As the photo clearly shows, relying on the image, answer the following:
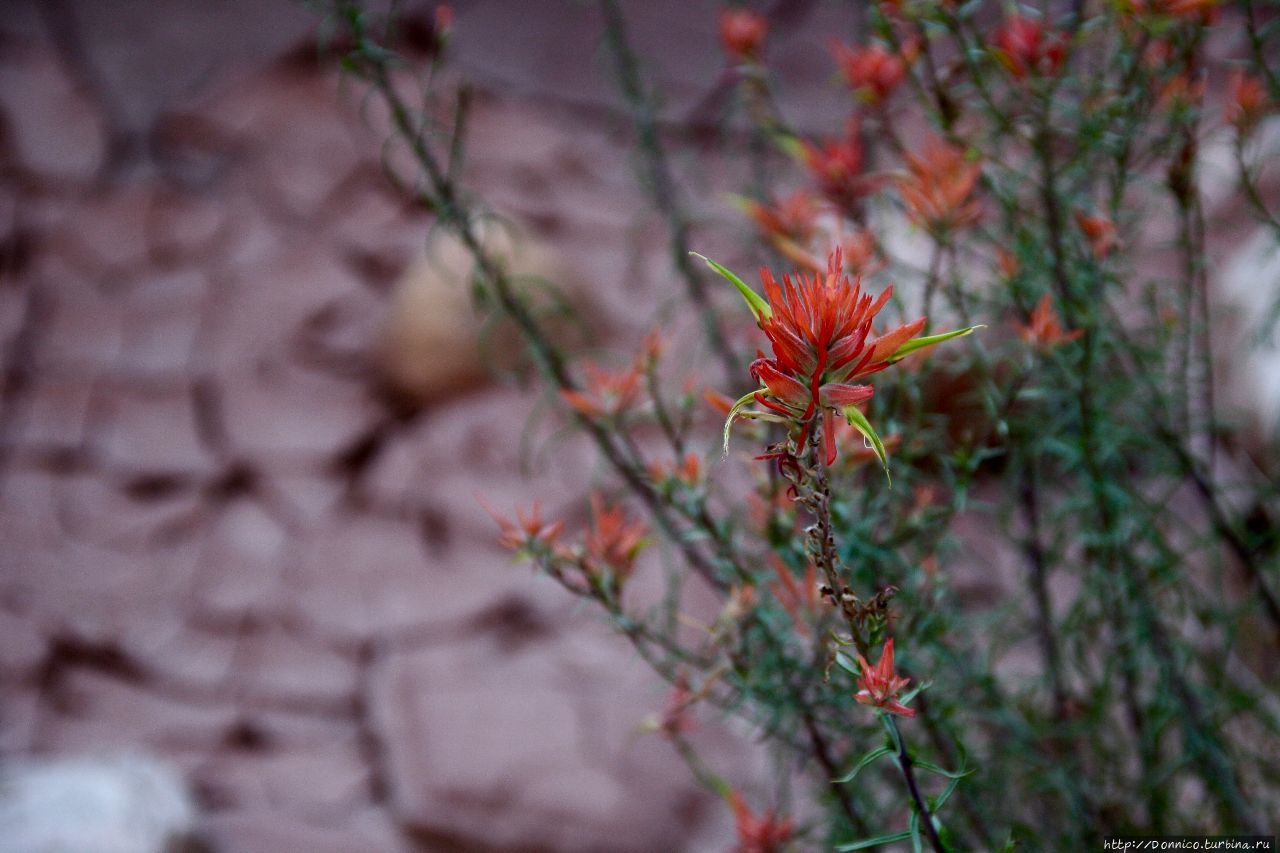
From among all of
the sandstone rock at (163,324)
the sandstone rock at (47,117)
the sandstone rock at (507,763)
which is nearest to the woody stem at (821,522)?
the sandstone rock at (507,763)

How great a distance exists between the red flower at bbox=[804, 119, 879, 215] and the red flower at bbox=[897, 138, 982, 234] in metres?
0.09

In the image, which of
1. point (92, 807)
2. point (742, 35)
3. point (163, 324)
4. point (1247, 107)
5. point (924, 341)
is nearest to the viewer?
point (924, 341)

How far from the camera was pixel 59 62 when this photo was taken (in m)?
2.80

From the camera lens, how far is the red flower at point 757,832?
0.60m

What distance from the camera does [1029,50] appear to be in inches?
25.0

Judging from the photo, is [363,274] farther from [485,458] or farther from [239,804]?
[239,804]

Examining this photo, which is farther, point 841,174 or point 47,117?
point 47,117

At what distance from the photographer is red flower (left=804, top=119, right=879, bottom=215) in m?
0.70

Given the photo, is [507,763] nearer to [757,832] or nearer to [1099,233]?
[757,832]

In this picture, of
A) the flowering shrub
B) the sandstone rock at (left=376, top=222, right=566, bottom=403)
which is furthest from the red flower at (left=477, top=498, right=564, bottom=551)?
the sandstone rock at (left=376, top=222, right=566, bottom=403)

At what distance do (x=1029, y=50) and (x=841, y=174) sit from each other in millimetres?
146

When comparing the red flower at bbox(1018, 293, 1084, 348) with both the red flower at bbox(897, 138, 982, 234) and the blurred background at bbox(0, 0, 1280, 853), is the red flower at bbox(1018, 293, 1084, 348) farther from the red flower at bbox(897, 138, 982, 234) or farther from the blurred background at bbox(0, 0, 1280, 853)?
the blurred background at bbox(0, 0, 1280, 853)

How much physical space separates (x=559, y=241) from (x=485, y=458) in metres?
0.74

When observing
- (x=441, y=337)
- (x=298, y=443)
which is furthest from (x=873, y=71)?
(x=298, y=443)
